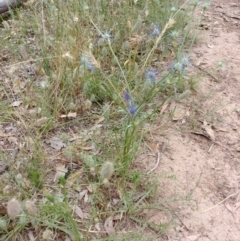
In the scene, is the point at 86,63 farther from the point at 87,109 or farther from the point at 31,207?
the point at 31,207

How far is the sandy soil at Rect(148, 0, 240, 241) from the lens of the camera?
1393 millimetres

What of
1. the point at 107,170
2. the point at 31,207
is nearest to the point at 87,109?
the point at 107,170

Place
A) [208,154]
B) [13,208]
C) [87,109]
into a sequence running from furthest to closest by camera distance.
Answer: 1. [87,109]
2. [208,154]
3. [13,208]

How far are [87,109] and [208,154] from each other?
0.55 metres

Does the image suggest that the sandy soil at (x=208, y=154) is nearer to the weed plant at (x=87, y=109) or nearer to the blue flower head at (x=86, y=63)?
the weed plant at (x=87, y=109)

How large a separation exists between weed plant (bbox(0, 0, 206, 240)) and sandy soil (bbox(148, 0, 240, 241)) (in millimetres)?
91

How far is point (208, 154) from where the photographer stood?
1636 mm

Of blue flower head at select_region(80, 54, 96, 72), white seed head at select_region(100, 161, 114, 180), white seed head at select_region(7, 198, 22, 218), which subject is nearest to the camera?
white seed head at select_region(7, 198, 22, 218)

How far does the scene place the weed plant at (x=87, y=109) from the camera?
52.5 inches

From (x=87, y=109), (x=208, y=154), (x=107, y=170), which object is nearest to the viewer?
(x=107, y=170)

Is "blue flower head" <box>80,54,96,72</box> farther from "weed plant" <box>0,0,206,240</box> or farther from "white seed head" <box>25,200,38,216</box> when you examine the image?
"white seed head" <box>25,200,38,216</box>

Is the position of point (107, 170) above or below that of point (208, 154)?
above

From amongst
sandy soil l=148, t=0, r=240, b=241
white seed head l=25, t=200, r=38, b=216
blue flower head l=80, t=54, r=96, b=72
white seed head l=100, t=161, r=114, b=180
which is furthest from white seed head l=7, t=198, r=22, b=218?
blue flower head l=80, t=54, r=96, b=72

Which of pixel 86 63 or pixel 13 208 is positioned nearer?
pixel 13 208
